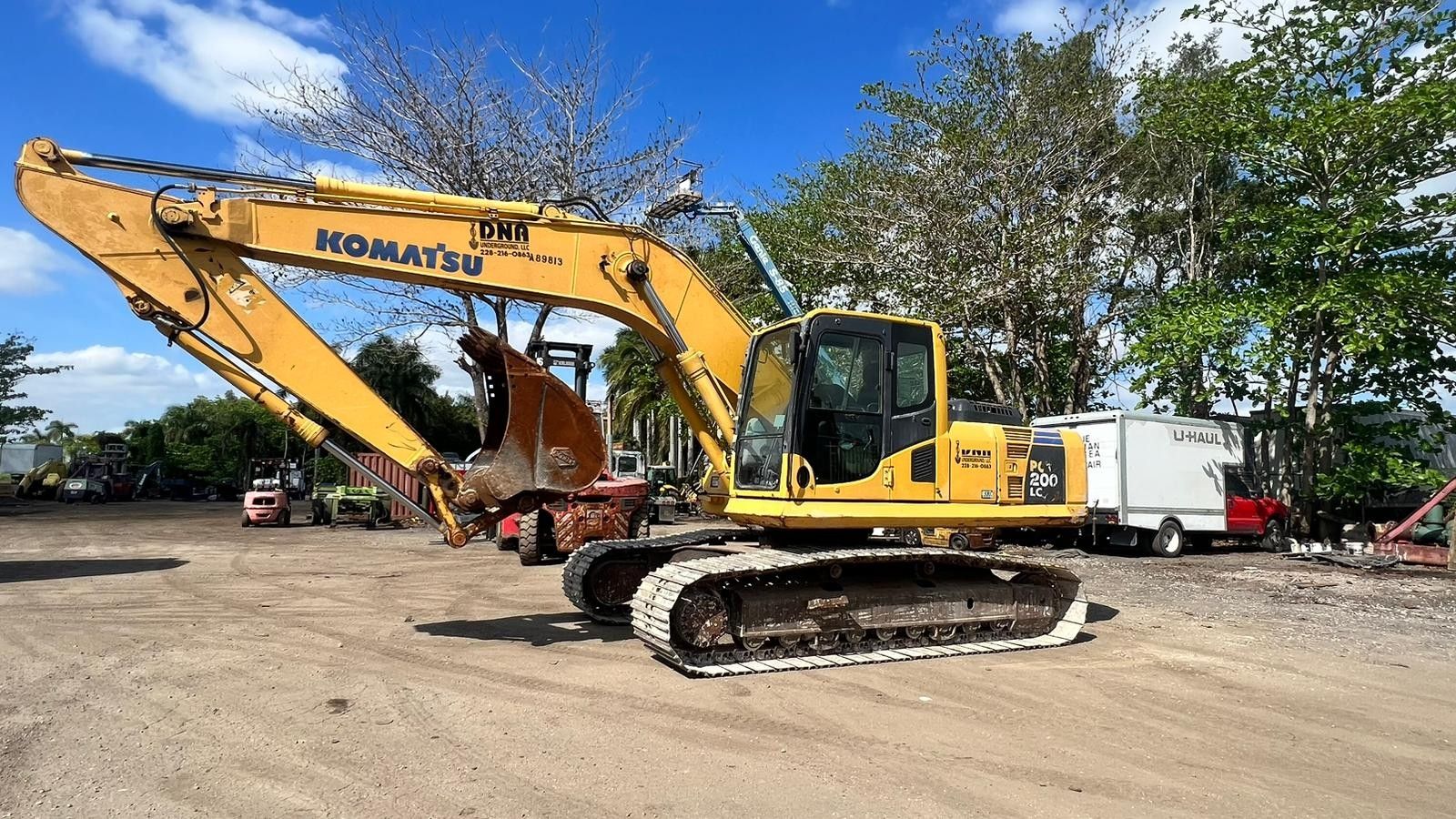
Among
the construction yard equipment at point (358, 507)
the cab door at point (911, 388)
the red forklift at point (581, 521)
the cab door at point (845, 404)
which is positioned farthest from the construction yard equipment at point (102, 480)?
the cab door at point (911, 388)

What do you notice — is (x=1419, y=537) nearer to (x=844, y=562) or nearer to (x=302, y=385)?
(x=844, y=562)

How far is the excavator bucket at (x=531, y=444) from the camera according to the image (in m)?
7.29

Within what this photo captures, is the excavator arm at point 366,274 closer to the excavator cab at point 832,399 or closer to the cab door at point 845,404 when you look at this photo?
the excavator cab at point 832,399

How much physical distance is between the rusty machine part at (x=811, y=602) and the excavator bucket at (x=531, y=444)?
1.11 metres

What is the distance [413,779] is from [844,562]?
4200mm

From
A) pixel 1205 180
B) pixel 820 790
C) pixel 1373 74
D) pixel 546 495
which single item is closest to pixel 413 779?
pixel 820 790

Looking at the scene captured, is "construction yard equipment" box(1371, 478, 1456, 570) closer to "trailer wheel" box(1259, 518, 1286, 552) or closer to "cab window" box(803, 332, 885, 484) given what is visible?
"trailer wheel" box(1259, 518, 1286, 552)

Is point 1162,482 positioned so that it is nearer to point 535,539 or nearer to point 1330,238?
point 1330,238

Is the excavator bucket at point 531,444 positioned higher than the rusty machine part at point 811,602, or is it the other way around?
the excavator bucket at point 531,444

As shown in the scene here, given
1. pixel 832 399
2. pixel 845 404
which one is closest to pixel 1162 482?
pixel 845 404

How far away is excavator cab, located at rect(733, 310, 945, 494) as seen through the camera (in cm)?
748

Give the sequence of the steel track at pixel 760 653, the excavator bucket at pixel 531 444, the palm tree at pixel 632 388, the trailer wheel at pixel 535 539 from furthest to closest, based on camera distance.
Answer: the palm tree at pixel 632 388 < the trailer wheel at pixel 535 539 < the excavator bucket at pixel 531 444 < the steel track at pixel 760 653

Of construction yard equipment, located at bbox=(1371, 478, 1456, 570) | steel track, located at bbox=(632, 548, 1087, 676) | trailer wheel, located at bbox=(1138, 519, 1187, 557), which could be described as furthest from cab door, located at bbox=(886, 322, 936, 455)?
trailer wheel, located at bbox=(1138, 519, 1187, 557)

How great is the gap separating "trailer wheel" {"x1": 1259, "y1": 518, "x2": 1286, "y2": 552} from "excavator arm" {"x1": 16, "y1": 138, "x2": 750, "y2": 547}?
17491 millimetres
